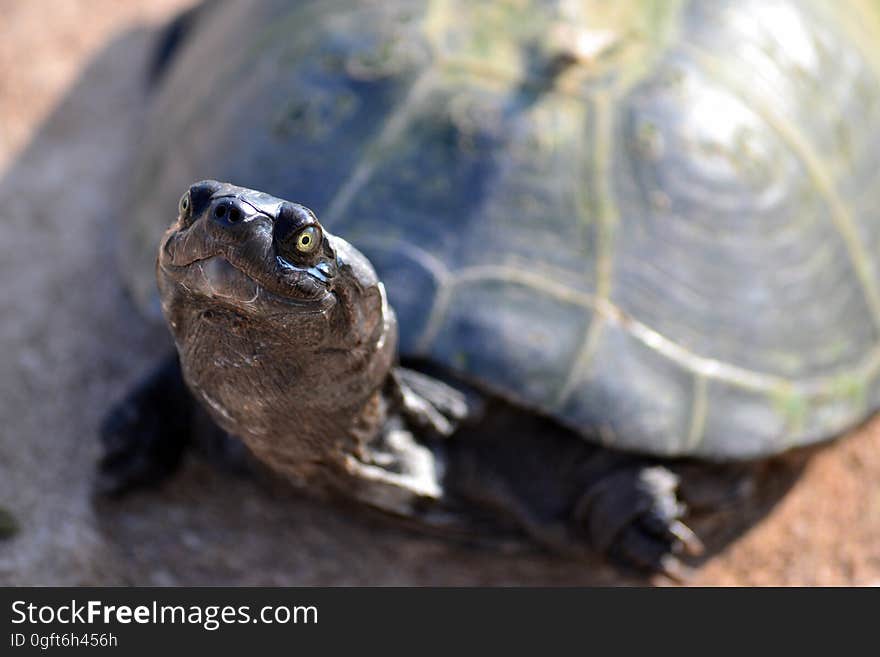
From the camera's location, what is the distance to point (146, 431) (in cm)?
245

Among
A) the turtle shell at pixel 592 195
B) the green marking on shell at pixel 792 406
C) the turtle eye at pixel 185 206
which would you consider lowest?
the green marking on shell at pixel 792 406

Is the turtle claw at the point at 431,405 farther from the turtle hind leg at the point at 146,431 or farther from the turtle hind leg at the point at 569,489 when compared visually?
the turtle hind leg at the point at 146,431

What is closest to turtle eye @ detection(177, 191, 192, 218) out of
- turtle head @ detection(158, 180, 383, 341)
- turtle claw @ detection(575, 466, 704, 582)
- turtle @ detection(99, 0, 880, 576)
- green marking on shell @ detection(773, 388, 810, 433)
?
turtle head @ detection(158, 180, 383, 341)

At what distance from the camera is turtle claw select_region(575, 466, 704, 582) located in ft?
7.62

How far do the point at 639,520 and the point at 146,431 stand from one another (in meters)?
1.09

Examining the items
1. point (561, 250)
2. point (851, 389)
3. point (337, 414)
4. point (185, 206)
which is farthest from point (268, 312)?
point (851, 389)

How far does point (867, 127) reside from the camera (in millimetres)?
2820

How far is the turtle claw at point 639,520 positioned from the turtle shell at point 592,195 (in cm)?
9

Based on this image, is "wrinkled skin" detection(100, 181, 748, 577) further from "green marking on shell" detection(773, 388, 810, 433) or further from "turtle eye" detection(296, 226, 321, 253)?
"green marking on shell" detection(773, 388, 810, 433)

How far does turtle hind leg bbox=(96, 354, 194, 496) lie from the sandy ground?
0.23ft

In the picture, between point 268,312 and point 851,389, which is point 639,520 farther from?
point 268,312

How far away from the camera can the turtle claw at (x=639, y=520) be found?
2322 mm

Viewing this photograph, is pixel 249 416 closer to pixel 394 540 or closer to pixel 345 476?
pixel 345 476

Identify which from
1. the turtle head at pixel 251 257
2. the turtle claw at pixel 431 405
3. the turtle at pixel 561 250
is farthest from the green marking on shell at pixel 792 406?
the turtle head at pixel 251 257
